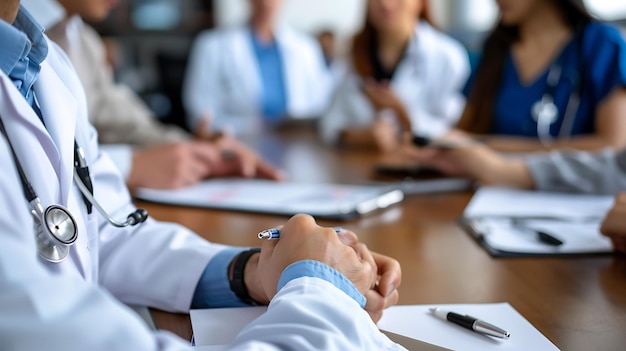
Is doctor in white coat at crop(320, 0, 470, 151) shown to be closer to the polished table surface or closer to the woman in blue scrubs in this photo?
the woman in blue scrubs

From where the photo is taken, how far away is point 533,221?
0.88 m

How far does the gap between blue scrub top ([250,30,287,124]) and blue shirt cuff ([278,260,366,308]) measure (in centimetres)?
280

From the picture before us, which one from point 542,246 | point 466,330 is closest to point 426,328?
point 466,330

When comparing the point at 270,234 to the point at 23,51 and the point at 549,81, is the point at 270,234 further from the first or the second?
the point at 549,81

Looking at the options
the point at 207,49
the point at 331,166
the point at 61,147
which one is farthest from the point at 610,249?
the point at 207,49

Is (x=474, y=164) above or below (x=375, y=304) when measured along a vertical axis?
below

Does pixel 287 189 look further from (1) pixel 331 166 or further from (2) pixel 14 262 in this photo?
(2) pixel 14 262

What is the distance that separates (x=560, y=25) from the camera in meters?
1.57

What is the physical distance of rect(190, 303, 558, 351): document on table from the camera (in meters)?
0.52

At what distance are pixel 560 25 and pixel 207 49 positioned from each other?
205 centimetres

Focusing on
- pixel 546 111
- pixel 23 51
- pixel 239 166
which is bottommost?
pixel 239 166

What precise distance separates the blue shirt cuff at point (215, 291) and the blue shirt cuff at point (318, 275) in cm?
12

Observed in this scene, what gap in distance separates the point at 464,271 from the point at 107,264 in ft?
1.27

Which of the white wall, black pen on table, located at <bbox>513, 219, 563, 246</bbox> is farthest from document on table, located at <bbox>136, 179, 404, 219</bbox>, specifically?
the white wall
